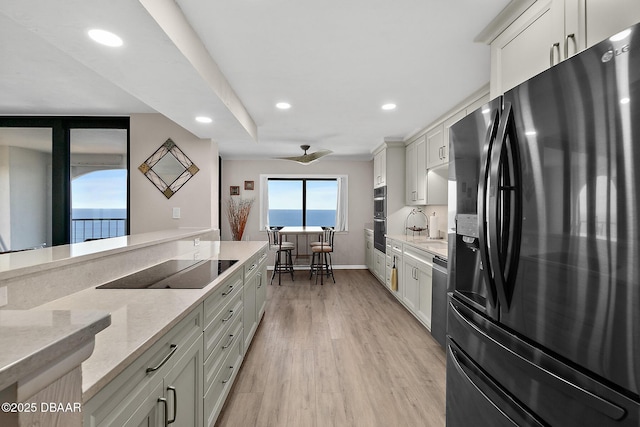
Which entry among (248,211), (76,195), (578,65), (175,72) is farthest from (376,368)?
(248,211)

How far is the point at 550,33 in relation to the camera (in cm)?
140

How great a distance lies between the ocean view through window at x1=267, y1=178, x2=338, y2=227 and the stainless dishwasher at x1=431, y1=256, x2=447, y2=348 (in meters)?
4.23

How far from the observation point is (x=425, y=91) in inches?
117

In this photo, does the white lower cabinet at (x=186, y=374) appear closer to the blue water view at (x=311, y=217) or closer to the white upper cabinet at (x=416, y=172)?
the white upper cabinet at (x=416, y=172)

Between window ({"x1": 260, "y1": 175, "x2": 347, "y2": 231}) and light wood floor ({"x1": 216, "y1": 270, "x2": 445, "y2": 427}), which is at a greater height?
window ({"x1": 260, "y1": 175, "x2": 347, "y2": 231})

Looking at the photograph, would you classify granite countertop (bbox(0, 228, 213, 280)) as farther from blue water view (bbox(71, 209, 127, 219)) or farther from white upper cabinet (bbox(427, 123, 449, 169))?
white upper cabinet (bbox(427, 123, 449, 169))

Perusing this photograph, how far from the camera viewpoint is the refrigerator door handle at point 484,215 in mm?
1133

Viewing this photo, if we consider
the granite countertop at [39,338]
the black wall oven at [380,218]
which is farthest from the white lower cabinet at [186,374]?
the black wall oven at [380,218]

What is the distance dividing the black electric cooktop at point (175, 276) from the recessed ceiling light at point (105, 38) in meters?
1.28

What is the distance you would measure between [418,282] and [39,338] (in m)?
3.54

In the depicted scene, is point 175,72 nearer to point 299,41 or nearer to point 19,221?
point 299,41

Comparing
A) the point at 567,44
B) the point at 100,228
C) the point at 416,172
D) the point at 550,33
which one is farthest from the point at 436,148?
the point at 100,228

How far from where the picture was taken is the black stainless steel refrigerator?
28.5 inches

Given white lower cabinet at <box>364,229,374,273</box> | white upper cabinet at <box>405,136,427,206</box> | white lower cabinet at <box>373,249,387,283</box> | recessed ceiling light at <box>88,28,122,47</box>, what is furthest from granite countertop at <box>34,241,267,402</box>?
white lower cabinet at <box>364,229,374,273</box>
